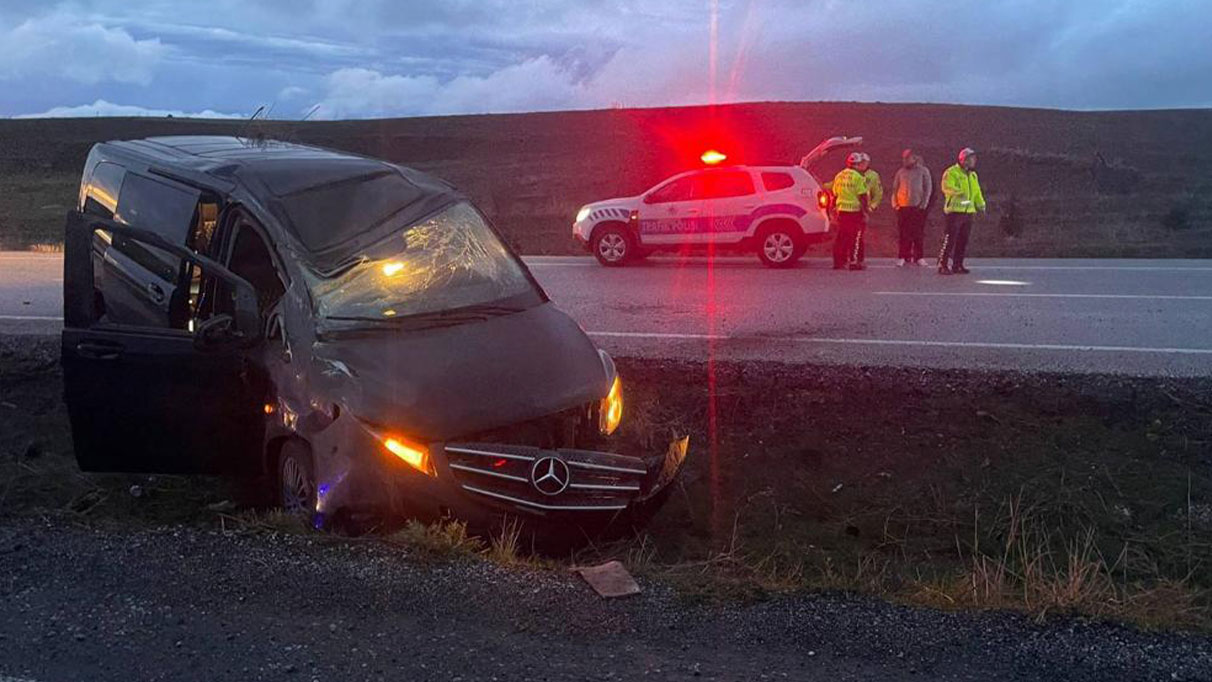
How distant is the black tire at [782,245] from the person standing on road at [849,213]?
0.57 meters

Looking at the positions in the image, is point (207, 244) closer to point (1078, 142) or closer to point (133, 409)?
point (133, 409)

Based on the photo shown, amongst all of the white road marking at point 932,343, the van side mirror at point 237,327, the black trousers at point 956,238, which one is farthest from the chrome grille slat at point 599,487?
the black trousers at point 956,238

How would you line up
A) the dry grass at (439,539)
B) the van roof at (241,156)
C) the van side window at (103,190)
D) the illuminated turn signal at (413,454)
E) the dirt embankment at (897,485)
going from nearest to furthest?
the dry grass at (439,539)
the illuminated turn signal at (413,454)
the dirt embankment at (897,485)
the van roof at (241,156)
the van side window at (103,190)

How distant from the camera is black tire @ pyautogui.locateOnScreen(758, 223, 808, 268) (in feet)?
54.1

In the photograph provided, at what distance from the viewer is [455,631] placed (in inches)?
153

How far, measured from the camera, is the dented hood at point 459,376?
489cm

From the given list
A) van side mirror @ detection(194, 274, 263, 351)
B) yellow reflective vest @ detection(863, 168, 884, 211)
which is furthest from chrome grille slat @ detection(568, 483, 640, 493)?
yellow reflective vest @ detection(863, 168, 884, 211)

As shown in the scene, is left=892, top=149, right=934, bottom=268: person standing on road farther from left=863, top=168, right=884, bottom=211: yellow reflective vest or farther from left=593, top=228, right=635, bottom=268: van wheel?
left=593, top=228, right=635, bottom=268: van wheel

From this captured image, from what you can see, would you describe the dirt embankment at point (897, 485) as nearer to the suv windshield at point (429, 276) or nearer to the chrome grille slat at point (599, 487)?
the chrome grille slat at point (599, 487)

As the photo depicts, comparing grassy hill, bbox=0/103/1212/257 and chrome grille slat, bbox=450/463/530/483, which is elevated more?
grassy hill, bbox=0/103/1212/257

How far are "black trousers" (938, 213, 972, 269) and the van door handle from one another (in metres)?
12.2

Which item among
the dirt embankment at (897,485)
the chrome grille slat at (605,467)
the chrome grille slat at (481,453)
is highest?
the chrome grille slat at (481,453)

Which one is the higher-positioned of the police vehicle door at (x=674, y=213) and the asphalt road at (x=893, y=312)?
the police vehicle door at (x=674, y=213)

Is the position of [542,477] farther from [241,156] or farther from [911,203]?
[911,203]
